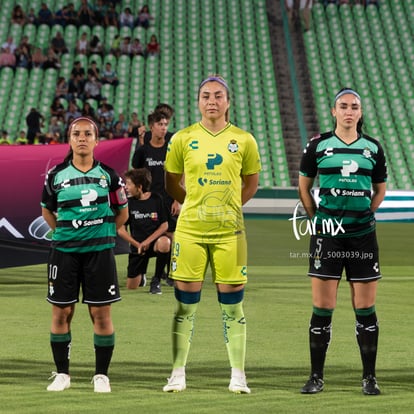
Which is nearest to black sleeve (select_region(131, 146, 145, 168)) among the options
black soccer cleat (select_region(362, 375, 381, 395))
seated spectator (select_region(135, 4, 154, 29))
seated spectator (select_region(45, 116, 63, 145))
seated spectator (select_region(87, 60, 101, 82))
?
black soccer cleat (select_region(362, 375, 381, 395))

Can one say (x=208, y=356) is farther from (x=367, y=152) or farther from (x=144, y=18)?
(x=144, y=18)

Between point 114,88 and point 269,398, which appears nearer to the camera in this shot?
point 269,398

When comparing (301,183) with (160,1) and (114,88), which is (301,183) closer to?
(114,88)

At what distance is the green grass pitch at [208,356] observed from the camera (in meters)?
6.24

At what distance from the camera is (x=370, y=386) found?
21.5 ft

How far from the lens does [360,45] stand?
34.6 m

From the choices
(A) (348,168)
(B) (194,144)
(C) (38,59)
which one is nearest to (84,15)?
(C) (38,59)

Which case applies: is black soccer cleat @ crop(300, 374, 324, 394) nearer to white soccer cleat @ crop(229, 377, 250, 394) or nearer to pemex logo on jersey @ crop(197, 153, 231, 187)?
white soccer cleat @ crop(229, 377, 250, 394)

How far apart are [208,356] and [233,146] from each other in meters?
2.09

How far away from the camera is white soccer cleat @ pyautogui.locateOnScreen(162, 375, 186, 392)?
259 inches

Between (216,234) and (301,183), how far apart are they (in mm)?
702

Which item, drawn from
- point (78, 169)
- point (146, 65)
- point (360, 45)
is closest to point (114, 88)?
point (146, 65)

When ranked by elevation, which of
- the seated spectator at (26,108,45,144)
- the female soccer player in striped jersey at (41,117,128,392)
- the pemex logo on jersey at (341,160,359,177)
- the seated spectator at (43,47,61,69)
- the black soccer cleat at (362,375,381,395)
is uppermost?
the seated spectator at (43,47,61,69)

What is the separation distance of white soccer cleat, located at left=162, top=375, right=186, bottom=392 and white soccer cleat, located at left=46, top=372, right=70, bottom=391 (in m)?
0.64
